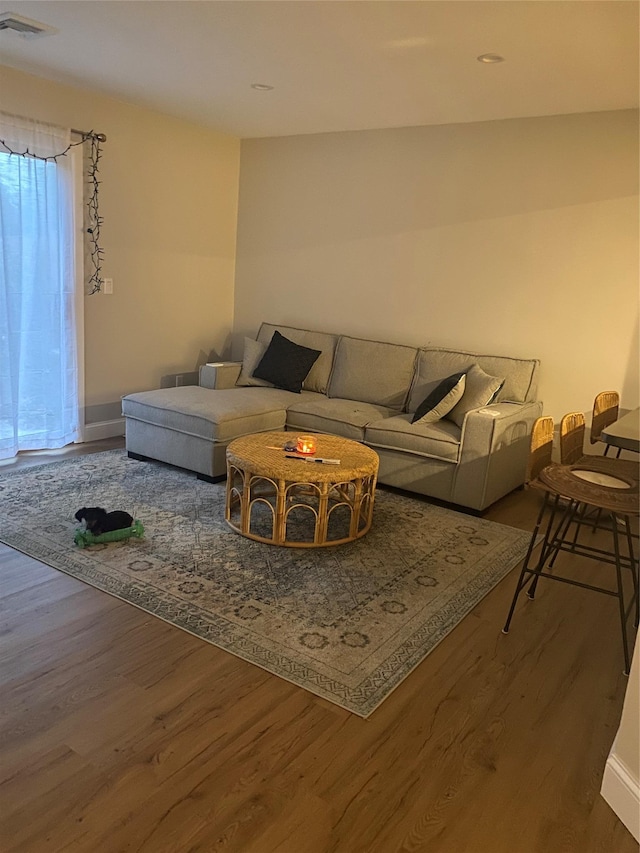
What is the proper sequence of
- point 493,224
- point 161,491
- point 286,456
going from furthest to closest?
point 493,224 < point 161,491 < point 286,456

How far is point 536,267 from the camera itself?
15.1 ft

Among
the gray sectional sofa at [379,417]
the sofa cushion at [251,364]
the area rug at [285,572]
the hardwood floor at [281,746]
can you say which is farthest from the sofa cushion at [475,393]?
the hardwood floor at [281,746]

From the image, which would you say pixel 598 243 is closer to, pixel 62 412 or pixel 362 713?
pixel 362 713

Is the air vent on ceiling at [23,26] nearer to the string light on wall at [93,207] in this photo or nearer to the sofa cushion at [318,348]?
the string light on wall at [93,207]

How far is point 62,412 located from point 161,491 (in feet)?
4.11

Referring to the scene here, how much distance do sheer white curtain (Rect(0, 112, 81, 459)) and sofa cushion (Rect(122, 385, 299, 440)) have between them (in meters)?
0.59

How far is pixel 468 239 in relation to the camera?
4844 millimetres

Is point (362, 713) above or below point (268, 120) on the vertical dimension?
below

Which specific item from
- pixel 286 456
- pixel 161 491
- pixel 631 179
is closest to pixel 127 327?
pixel 161 491

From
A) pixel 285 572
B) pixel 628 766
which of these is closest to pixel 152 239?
pixel 285 572

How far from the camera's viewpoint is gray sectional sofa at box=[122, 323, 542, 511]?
409 centimetres

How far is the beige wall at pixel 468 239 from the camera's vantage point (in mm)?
4320

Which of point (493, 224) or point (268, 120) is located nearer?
point (493, 224)

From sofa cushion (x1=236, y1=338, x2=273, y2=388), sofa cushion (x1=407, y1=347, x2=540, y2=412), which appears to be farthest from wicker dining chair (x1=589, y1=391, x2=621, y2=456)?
sofa cushion (x1=236, y1=338, x2=273, y2=388)
